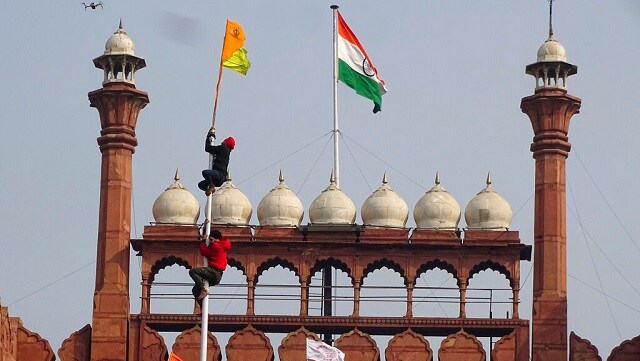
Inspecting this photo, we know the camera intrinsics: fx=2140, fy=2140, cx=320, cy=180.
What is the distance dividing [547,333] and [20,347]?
12.5 m

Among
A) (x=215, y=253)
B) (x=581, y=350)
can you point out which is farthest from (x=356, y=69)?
(x=215, y=253)

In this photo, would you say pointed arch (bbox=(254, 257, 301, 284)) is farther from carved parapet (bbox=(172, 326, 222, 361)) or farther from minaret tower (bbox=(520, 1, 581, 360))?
minaret tower (bbox=(520, 1, 581, 360))

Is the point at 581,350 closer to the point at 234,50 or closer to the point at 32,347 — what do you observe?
the point at 32,347

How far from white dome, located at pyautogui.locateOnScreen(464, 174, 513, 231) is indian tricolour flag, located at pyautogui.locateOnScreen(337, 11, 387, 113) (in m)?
3.80

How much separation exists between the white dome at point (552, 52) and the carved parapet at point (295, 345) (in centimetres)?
907

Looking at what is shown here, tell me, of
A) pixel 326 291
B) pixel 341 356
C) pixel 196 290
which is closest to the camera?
pixel 196 290

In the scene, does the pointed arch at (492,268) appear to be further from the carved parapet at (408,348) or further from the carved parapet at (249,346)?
the carved parapet at (249,346)

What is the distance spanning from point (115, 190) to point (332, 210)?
17.4 feet

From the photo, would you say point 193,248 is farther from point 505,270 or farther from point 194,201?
point 505,270

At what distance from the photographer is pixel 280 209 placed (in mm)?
52281

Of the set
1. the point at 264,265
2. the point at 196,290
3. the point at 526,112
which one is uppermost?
the point at 526,112

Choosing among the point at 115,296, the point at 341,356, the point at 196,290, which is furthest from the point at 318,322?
the point at 196,290

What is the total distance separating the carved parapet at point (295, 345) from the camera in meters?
50.7

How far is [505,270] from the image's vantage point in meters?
51.9
